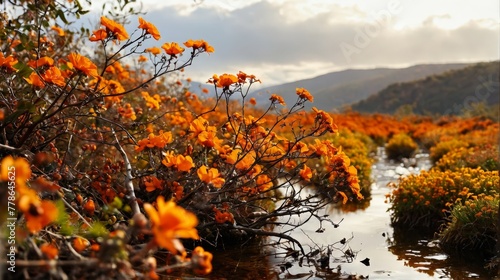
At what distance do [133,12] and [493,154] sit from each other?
23.0 feet

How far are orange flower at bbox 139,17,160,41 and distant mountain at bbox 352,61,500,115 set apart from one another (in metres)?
63.1

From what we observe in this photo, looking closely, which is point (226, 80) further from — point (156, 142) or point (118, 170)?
point (118, 170)

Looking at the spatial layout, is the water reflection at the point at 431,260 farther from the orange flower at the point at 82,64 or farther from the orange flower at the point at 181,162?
the orange flower at the point at 82,64

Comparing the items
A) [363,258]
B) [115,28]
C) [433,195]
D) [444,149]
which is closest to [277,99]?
[115,28]

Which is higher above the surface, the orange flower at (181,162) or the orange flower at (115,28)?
the orange flower at (115,28)

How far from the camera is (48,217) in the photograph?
1.49m

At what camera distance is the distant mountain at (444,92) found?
6612 centimetres

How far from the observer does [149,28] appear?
341cm

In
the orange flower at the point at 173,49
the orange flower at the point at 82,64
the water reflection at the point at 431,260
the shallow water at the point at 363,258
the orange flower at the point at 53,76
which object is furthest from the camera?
the water reflection at the point at 431,260

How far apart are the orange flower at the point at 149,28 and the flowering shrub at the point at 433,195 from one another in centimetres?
438

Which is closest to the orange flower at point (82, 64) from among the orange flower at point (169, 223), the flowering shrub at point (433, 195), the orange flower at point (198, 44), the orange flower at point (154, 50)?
the orange flower at point (198, 44)

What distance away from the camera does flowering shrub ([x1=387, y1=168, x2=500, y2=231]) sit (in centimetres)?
670

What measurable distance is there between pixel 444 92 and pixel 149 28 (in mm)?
70240

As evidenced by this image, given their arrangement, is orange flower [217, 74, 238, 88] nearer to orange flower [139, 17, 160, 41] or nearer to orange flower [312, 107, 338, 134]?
orange flower [139, 17, 160, 41]
